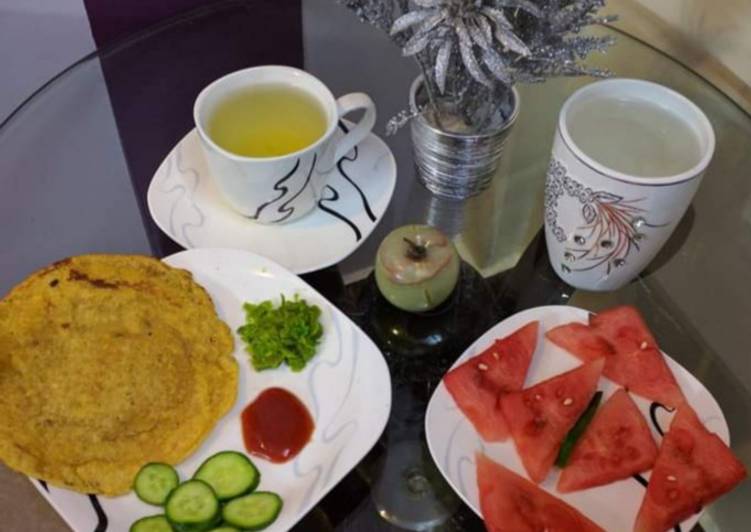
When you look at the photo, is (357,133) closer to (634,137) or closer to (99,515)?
(634,137)

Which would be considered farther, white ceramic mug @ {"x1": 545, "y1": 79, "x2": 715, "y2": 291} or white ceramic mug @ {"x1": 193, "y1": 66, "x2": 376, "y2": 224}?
white ceramic mug @ {"x1": 193, "y1": 66, "x2": 376, "y2": 224}

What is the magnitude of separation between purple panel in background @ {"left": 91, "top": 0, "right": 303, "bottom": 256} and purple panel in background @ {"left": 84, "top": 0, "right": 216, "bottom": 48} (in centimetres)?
5

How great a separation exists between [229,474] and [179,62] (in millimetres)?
830

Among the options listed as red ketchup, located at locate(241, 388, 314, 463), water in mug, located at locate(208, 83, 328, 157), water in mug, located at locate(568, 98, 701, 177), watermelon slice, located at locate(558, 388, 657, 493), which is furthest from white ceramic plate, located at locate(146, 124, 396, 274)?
watermelon slice, located at locate(558, 388, 657, 493)

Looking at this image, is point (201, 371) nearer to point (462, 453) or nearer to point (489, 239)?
point (462, 453)

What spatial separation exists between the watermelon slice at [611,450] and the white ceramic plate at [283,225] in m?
0.44

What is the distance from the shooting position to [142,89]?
5.02 feet

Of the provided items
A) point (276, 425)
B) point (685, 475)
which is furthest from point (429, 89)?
point (685, 475)

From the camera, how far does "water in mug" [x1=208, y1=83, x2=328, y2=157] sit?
1271 mm

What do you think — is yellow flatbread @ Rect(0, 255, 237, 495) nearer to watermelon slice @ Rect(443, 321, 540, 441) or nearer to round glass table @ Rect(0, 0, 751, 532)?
round glass table @ Rect(0, 0, 751, 532)

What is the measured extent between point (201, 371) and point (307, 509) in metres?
0.25

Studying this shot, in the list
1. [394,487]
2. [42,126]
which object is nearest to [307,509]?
[394,487]

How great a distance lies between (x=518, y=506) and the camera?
103 cm

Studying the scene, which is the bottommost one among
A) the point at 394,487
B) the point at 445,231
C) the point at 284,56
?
the point at 394,487
